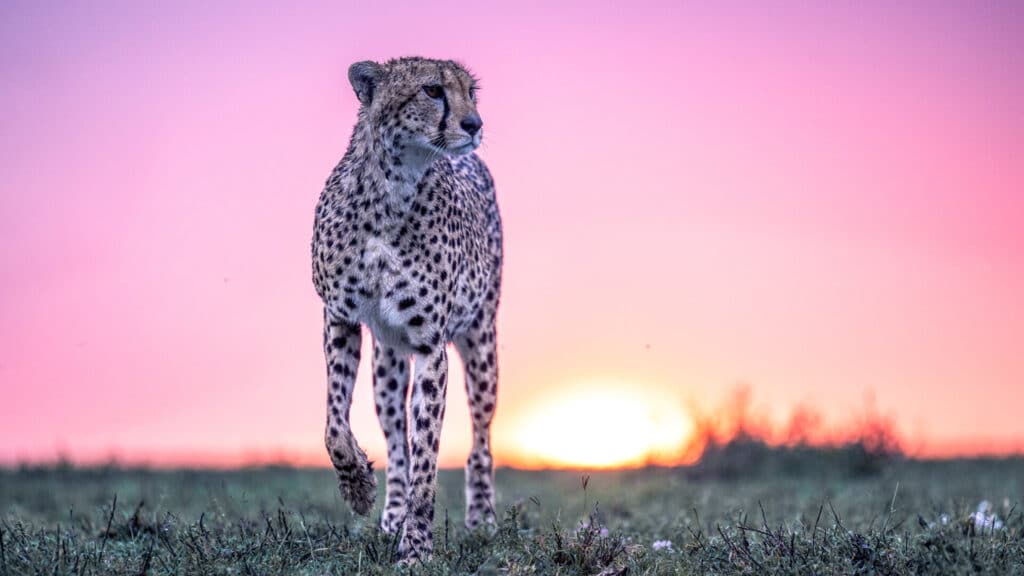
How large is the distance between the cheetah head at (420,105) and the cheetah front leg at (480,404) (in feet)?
4.39

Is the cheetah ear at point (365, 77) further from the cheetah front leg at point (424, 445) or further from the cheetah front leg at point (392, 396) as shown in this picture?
the cheetah front leg at point (392, 396)

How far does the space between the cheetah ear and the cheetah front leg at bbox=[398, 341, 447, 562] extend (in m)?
0.95

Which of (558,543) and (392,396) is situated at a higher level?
(392,396)

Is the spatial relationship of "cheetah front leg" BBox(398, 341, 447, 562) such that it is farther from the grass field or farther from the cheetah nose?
the cheetah nose

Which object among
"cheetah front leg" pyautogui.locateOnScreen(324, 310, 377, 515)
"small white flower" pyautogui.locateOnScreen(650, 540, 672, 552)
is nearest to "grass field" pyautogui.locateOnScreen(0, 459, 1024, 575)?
"small white flower" pyautogui.locateOnScreen(650, 540, 672, 552)

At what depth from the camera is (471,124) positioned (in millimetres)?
4191

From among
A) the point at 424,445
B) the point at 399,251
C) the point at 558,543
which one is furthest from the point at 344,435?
the point at 558,543

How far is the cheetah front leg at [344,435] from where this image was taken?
425cm

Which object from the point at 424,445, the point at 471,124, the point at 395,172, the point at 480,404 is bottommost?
the point at 424,445

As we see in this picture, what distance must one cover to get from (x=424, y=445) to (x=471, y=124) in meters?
1.12

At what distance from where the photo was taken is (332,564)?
12.3ft

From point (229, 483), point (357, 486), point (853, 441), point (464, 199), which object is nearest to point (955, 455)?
point (853, 441)

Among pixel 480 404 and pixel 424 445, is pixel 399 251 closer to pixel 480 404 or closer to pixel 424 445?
pixel 424 445

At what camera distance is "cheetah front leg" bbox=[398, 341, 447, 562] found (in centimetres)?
405
